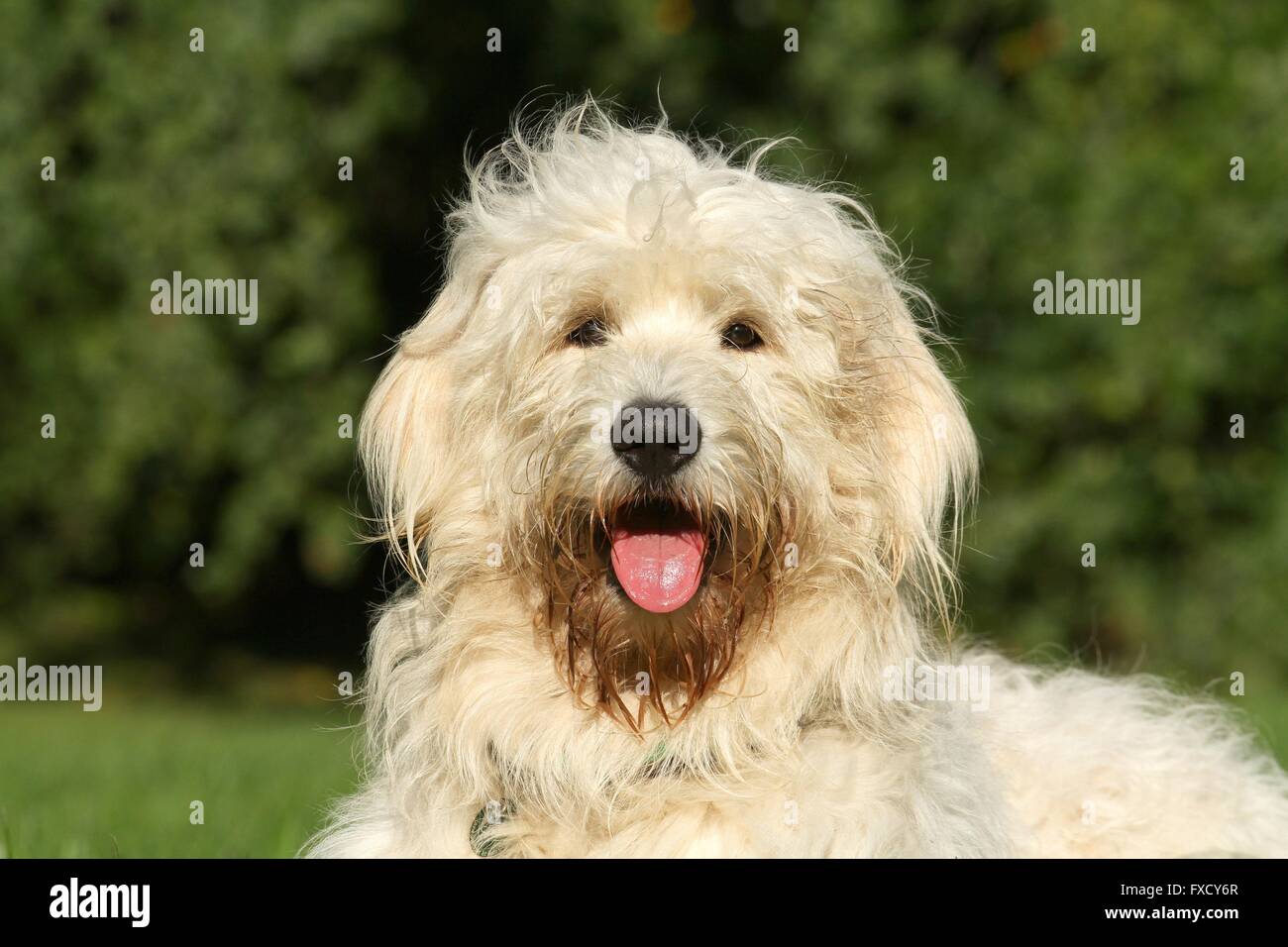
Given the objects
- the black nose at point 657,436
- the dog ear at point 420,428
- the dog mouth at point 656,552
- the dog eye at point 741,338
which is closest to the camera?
the black nose at point 657,436

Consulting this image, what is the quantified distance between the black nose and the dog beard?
9 cm

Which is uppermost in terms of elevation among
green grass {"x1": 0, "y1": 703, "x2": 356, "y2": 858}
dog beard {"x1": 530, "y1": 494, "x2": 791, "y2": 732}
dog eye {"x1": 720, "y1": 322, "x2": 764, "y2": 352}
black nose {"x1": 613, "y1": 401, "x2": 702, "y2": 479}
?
dog eye {"x1": 720, "y1": 322, "x2": 764, "y2": 352}

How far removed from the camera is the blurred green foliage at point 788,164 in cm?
1127

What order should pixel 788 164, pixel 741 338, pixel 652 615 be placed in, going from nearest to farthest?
pixel 652 615 → pixel 741 338 → pixel 788 164

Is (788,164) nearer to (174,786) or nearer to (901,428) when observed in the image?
(174,786)

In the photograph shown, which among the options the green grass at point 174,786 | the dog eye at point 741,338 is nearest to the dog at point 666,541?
the dog eye at point 741,338

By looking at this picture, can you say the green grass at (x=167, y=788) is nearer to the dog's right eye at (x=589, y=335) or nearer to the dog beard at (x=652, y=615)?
Answer: the dog beard at (x=652, y=615)

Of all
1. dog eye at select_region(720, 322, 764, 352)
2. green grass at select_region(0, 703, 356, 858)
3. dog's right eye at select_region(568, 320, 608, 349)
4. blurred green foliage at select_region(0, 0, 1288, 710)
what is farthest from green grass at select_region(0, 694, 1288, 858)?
blurred green foliage at select_region(0, 0, 1288, 710)

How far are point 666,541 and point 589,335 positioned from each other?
22.5 inches

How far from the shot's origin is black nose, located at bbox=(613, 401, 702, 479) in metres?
3.23

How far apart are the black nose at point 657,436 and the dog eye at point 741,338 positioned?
14.6 inches

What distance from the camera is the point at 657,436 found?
3232mm

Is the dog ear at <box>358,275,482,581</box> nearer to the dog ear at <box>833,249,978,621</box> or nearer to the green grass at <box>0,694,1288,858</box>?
the green grass at <box>0,694,1288,858</box>

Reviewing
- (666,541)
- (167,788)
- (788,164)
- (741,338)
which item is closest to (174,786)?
(167,788)
